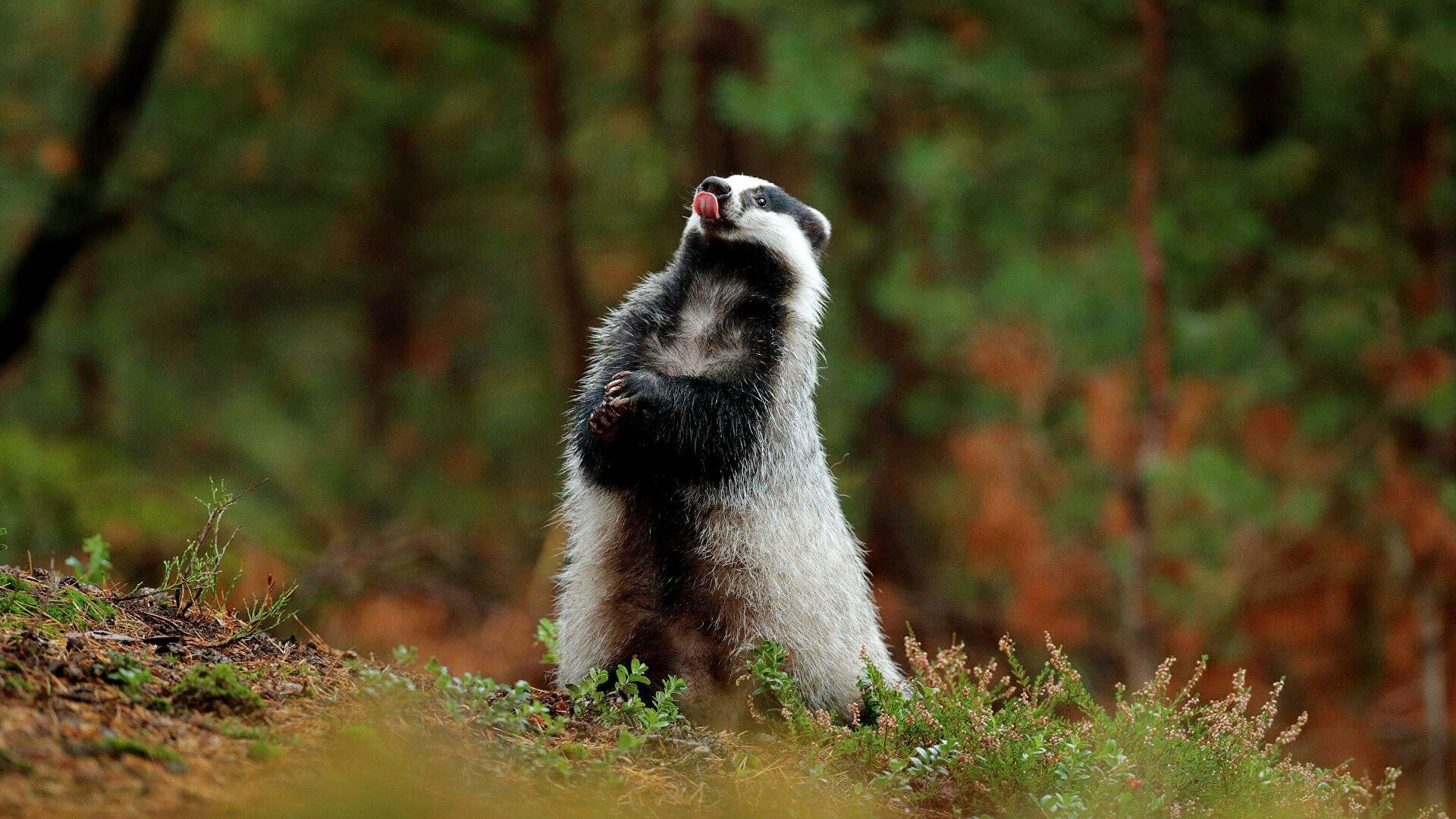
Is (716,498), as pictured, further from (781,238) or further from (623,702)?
(781,238)

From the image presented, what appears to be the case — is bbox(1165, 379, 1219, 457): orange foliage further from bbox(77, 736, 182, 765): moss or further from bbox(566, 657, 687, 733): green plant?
bbox(77, 736, 182, 765): moss

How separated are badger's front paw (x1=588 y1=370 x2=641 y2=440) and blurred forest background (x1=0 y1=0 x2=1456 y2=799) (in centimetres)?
376

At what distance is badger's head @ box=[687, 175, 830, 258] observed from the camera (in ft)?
20.3

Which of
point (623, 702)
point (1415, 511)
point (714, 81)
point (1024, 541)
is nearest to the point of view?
point (623, 702)

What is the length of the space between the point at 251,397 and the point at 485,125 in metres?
4.72

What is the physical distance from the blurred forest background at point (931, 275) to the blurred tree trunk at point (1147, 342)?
0.04m

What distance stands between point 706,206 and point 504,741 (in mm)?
2553

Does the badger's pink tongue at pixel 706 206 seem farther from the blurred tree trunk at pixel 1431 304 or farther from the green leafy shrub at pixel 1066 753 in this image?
the blurred tree trunk at pixel 1431 304

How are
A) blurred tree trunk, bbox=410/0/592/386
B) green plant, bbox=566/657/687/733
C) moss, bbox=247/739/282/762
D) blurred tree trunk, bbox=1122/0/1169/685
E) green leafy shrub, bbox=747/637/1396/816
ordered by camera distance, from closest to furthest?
moss, bbox=247/739/282/762, green leafy shrub, bbox=747/637/1396/816, green plant, bbox=566/657/687/733, blurred tree trunk, bbox=1122/0/1169/685, blurred tree trunk, bbox=410/0/592/386

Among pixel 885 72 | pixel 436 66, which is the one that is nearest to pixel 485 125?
pixel 436 66

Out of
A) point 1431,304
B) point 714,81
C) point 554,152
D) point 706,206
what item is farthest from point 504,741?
point 554,152

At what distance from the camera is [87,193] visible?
11.7 meters

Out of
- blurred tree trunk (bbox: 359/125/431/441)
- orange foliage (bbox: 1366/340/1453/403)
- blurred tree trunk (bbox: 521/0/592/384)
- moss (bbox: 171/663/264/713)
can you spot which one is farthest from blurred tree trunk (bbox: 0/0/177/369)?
orange foliage (bbox: 1366/340/1453/403)

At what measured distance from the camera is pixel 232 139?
15453mm
